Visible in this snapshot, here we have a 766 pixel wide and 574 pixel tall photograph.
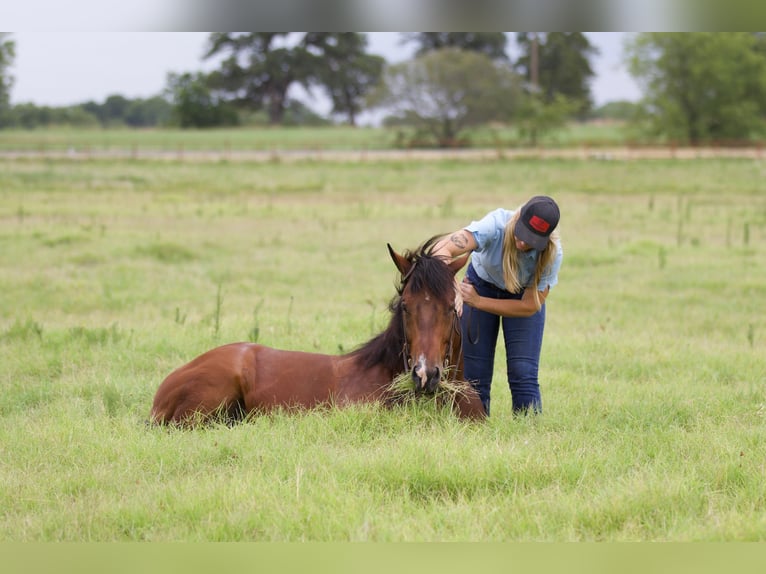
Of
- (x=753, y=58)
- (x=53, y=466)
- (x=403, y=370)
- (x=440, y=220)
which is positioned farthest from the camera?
(x=753, y=58)

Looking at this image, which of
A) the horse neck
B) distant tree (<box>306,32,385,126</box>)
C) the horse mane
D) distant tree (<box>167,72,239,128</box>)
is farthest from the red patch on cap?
distant tree (<box>167,72,239,128</box>)

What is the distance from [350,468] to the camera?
502 cm

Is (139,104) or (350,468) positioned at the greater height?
(139,104)

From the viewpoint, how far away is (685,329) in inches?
421

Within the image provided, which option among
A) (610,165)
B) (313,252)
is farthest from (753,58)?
(313,252)

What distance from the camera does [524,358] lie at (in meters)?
6.51

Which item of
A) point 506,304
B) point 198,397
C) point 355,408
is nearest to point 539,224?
point 506,304

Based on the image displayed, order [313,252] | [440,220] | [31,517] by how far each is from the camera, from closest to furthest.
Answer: [31,517]
[313,252]
[440,220]

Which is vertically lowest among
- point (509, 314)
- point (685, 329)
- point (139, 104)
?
point (685, 329)

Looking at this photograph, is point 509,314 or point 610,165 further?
point 610,165

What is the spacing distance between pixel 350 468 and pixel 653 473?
66.8 inches

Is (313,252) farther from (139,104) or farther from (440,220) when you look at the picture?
(139,104)

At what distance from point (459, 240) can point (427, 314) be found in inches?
29.2

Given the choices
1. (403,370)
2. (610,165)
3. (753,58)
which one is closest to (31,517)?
(403,370)
